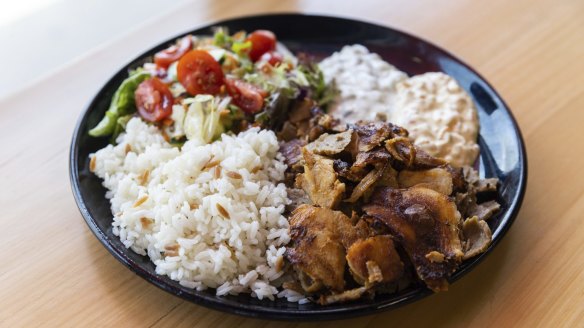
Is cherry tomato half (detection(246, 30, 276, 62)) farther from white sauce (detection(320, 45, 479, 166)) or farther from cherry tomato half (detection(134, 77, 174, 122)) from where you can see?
cherry tomato half (detection(134, 77, 174, 122))

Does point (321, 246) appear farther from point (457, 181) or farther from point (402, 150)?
point (457, 181)

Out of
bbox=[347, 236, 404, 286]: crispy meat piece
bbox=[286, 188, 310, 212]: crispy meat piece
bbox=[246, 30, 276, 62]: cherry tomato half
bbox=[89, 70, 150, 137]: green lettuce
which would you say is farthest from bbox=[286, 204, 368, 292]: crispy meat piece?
bbox=[246, 30, 276, 62]: cherry tomato half

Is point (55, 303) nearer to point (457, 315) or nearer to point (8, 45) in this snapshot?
point (457, 315)

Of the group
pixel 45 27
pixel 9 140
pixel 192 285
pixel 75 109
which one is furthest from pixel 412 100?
pixel 45 27

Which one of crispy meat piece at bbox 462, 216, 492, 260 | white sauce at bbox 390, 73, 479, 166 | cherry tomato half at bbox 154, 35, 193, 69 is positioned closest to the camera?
crispy meat piece at bbox 462, 216, 492, 260

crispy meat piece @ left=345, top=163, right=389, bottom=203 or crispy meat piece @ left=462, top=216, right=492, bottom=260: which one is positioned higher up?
crispy meat piece @ left=345, top=163, right=389, bottom=203

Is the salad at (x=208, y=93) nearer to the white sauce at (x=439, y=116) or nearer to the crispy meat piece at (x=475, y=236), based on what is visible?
the white sauce at (x=439, y=116)

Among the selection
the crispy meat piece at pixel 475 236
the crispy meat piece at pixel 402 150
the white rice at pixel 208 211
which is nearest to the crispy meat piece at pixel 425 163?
the crispy meat piece at pixel 402 150

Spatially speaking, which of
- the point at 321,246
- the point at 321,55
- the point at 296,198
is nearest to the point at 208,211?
the point at 296,198
